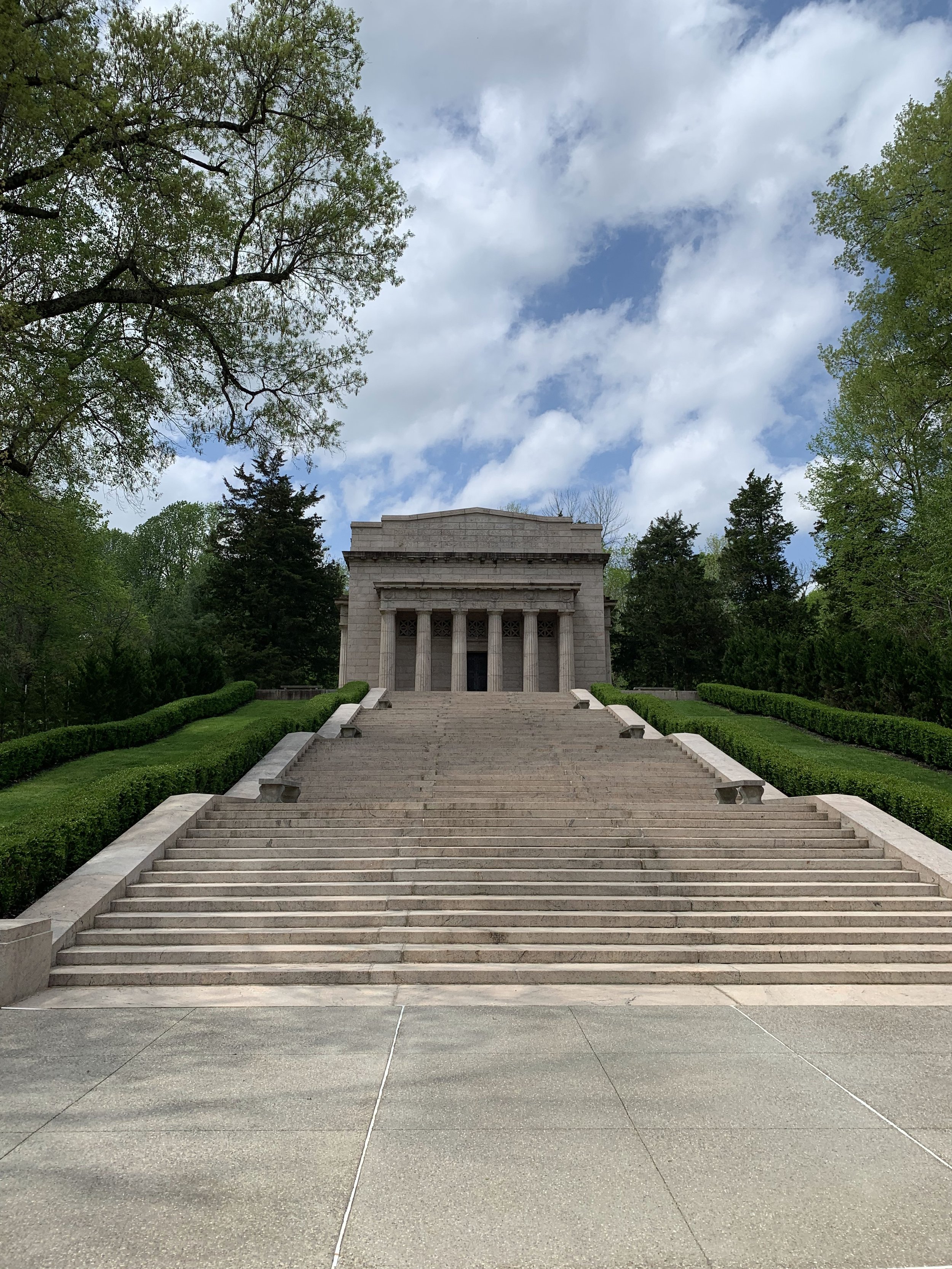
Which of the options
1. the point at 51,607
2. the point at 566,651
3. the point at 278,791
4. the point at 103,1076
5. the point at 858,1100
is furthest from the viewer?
the point at 51,607

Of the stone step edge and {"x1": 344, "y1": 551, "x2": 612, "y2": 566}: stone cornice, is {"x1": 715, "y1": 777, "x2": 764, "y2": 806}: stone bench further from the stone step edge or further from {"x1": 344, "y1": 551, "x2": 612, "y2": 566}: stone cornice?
{"x1": 344, "y1": 551, "x2": 612, "y2": 566}: stone cornice

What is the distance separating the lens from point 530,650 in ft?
116

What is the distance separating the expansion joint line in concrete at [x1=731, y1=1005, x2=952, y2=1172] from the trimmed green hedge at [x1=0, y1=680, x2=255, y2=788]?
1457 cm

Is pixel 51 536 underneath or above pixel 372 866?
above

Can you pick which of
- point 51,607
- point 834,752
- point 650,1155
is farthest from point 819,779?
point 51,607

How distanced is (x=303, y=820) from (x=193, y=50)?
13.5m

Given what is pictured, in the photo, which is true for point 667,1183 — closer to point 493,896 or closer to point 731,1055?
point 731,1055

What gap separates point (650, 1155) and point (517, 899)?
18.9 feet

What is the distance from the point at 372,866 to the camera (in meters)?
10.7

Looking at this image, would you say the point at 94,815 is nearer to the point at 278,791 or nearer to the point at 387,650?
the point at 278,791

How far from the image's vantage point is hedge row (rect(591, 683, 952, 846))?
12.1 m

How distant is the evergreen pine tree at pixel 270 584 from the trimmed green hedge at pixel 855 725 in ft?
68.9

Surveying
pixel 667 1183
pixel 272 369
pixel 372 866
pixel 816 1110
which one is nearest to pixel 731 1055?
pixel 816 1110

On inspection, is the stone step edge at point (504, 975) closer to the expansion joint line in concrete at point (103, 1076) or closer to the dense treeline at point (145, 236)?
the expansion joint line in concrete at point (103, 1076)
